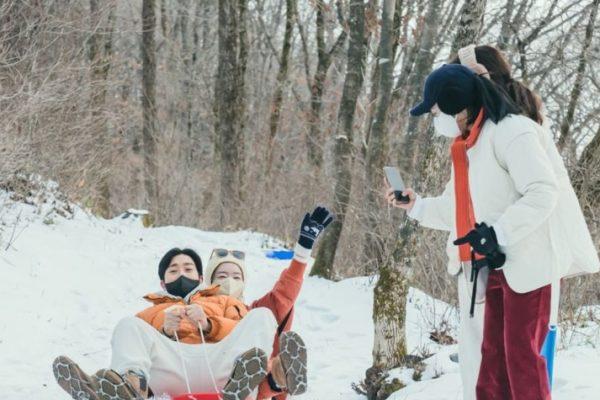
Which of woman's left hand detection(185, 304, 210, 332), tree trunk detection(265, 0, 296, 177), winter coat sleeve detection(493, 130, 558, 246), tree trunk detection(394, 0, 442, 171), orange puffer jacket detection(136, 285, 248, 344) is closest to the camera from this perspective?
winter coat sleeve detection(493, 130, 558, 246)

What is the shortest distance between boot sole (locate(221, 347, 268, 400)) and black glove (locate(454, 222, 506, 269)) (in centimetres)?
127

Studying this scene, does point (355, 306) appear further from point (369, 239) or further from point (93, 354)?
point (93, 354)

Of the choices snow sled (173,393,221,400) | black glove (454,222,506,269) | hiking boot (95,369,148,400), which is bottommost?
snow sled (173,393,221,400)

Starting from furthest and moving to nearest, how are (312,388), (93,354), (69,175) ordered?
(69,175)
(93,354)
(312,388)

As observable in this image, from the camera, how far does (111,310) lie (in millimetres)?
7121

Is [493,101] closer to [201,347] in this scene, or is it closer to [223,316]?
[201,347]

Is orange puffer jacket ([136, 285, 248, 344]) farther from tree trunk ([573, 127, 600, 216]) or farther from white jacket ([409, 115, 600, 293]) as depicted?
tree trunk ([573, 127, 600, 216])

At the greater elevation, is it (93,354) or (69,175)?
(69,175)

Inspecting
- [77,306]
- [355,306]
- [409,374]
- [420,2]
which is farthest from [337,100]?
[409,374]

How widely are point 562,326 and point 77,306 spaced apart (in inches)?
164

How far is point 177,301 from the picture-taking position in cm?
462

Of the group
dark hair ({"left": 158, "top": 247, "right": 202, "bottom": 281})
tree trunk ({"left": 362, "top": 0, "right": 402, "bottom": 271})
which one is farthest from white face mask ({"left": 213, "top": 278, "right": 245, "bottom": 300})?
tree trunk ({"left": 362, "top": 0, "right": 402, "bottom": 271})

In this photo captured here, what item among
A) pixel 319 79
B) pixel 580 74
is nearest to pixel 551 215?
pixel 580 74

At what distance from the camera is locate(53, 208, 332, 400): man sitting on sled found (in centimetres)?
360
